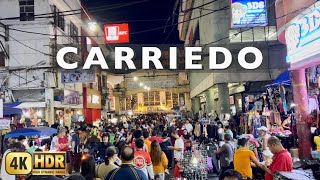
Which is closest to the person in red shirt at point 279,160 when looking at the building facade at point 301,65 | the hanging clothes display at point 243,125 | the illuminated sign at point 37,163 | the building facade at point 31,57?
the building facade at point 301,65

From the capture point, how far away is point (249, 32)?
2208 centimetres

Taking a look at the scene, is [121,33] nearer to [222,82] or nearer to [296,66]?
[222,82]

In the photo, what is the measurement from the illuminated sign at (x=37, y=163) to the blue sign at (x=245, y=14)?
60.1 ft

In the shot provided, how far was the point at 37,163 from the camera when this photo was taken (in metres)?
3.09

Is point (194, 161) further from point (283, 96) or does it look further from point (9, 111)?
point (9, 111)

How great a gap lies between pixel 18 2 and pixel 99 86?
61.1 ft

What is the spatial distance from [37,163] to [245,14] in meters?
18.9

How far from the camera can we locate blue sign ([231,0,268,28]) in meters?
19.8

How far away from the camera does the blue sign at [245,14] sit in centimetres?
1984

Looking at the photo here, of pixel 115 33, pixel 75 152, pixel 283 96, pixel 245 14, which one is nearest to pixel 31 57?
pixel 115 33

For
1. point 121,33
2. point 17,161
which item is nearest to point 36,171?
point 17,161

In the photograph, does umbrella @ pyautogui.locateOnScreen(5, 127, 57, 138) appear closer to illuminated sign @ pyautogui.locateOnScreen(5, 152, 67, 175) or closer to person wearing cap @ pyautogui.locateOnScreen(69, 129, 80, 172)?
person wearing cap @ pyautogui.locateOnScreen(69, 129, 80, 172)

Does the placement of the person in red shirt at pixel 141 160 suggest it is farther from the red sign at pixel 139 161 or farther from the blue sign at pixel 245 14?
the blue sign at pixel 245 14

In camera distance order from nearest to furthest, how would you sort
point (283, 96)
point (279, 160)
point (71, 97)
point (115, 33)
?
point (279, 160) → point (283, 96) → point (71, 97) → point (115, 33)
